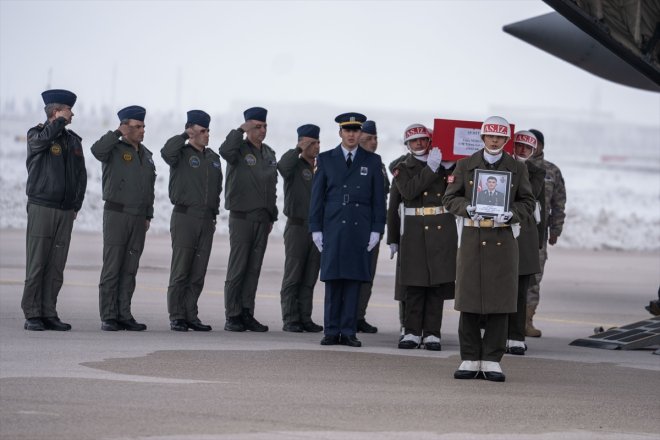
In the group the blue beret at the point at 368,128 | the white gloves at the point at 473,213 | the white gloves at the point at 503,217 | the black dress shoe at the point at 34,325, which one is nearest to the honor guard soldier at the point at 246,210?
the blue beret at the point at 368,128

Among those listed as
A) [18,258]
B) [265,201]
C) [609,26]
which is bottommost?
[18,258]

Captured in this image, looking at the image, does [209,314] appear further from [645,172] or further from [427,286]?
[645,172]

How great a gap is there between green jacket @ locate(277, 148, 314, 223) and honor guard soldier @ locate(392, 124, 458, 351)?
61.5 inches

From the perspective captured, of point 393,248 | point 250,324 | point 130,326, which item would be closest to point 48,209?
point 130,326

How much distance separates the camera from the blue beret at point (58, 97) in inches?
427

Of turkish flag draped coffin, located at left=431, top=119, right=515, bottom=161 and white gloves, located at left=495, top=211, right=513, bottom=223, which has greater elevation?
turkish flag draped coffin, located at left=431, top=119, right=515, bottom=161

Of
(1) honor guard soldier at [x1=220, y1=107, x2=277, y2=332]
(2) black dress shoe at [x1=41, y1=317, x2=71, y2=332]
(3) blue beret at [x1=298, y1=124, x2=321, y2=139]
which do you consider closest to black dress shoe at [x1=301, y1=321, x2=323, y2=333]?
(1) honor guard soldier at [x1=220, y1=107, x2=277, y2=332]

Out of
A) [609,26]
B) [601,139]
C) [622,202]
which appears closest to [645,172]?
[622,202]

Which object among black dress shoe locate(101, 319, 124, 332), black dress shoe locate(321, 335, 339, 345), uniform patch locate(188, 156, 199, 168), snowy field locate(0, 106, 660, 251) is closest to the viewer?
black dress shoe locate(321, 335, 339, 345)

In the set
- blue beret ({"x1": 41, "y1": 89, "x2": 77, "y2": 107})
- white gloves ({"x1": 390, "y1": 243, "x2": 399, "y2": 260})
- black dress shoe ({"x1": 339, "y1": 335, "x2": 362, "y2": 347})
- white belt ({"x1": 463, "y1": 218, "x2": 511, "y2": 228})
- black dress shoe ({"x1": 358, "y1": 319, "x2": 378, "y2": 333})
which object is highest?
blue beret ({"x1": 41, "y1": 89, "x2": 77, "y2": 107})

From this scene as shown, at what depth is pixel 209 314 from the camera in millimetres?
13742

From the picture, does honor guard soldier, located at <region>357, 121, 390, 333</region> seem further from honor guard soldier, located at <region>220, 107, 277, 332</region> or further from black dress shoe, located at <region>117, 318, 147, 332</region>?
black dress shoe, located at <region>117, 318, 147, 332</region>

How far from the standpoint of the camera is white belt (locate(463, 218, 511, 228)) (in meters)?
9.11

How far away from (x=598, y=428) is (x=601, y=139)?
80418 mm
